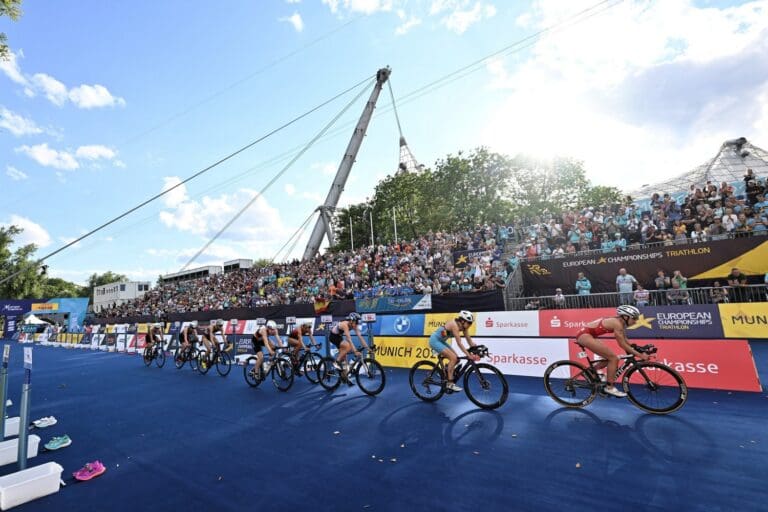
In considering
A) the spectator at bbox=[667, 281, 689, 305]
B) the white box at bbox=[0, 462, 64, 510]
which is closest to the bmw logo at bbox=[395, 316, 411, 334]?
the spectator at bbox=[667, 281, 689, 305]

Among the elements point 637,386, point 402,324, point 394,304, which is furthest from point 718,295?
point 394,304

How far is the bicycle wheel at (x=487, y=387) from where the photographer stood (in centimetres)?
661

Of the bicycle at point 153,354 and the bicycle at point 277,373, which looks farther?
the bicycle at point 153,354

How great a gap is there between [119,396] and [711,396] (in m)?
13.2

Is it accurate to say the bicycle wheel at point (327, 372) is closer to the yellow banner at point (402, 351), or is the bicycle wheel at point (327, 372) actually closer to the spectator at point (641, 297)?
the yellow banner at point (402, 351)

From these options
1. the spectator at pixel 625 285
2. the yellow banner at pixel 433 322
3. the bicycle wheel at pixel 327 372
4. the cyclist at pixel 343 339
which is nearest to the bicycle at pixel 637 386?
the cyclist at pixel 343 339

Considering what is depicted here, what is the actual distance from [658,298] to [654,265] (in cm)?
137

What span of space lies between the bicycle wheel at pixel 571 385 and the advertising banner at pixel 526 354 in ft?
5.86

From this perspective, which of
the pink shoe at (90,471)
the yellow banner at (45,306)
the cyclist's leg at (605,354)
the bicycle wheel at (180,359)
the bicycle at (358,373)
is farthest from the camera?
the yellow banner at (45,306)

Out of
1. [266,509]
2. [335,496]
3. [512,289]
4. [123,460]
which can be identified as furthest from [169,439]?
[512,289]

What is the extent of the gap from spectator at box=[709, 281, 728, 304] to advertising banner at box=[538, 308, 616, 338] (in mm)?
3229

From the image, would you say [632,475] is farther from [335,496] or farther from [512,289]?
[512,289]

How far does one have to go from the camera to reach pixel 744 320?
966 centimetres

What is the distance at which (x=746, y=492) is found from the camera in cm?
366
